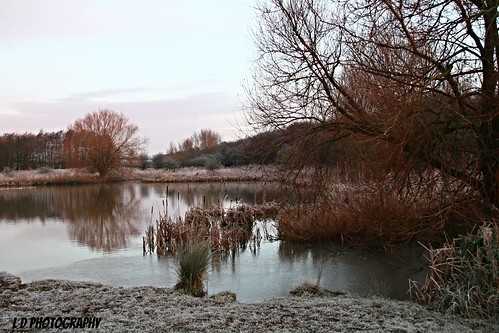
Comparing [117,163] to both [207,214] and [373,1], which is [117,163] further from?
[373,1]

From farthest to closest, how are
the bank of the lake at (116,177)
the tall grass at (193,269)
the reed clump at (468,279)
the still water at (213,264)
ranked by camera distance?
the bank of the lake at (116,177)
the still water at (213,264)
the tall grass at (193,269)
the reed clump at (468,279)

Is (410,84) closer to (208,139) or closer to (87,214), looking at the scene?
(87,214)

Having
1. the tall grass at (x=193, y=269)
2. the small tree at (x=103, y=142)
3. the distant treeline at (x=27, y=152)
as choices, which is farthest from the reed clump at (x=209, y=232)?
the distant treeline at (x=27, y=152)

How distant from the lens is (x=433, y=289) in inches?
204

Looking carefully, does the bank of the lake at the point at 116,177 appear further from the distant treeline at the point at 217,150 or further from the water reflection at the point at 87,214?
the water reflection at the point at 87,214

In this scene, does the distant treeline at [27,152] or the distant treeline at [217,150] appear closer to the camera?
the distant treeline at [217,150]

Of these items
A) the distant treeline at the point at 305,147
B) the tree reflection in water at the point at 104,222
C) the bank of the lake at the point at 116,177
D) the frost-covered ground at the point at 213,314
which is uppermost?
the distant treeline at the point at 305,147

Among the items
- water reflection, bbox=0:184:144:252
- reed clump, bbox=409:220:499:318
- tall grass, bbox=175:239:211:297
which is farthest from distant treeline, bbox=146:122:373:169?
water reflection, bbox=0:184:144:252

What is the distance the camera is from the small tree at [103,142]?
110 feet

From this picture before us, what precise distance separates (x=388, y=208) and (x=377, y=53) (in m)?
2.88

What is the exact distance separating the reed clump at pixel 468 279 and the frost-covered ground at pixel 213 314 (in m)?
0.24

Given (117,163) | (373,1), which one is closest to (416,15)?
(373,1)

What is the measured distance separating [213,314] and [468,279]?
2.67 meters

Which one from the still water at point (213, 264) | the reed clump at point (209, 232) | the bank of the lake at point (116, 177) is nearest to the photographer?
the still water at point (213, 264)
